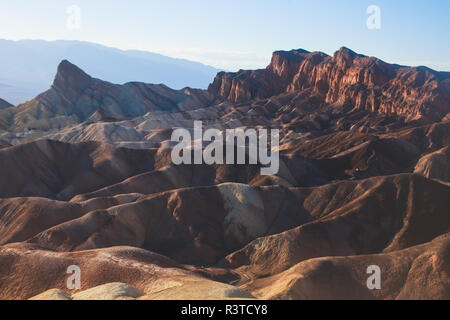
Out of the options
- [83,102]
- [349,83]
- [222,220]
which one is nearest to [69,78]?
[83,102]

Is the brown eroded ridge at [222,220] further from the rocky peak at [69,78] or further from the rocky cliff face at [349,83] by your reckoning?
the rocky peak at [69,78]

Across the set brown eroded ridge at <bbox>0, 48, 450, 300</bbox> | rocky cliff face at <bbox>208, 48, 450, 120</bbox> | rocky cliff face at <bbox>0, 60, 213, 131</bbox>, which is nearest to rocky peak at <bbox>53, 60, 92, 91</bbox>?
rocky cliff face at <bbox>0, 60, 213, 131</bbox>

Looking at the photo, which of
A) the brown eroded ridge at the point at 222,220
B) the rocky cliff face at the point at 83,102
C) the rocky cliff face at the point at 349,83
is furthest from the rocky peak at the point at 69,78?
the rocky cliff face at the point at 349,83

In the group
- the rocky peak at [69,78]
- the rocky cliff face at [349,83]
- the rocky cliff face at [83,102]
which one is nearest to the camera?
the rocky cliff face at [83,102]

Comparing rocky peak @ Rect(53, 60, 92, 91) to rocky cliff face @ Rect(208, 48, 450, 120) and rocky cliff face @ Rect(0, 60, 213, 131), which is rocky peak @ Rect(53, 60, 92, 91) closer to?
rocky cliff face @ Rect(0, 60, 213, 131)

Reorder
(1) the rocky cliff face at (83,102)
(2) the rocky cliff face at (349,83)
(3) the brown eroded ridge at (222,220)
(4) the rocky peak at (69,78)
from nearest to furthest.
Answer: (3) the brown eroded ridge at (222,220), (1) the rocky cliff face at (83,102), (2) the rocky cliff face at (349,83), (4) the rocky peak at (69,78)

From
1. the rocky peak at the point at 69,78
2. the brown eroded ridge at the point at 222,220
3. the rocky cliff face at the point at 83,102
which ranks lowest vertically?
the brown eroded ridge at the point at 222,220

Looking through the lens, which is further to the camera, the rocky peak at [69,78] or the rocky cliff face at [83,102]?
the rocky peak at [69,78]

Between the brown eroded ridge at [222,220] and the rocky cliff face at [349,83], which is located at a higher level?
the rocky cliff face at [349,83]
